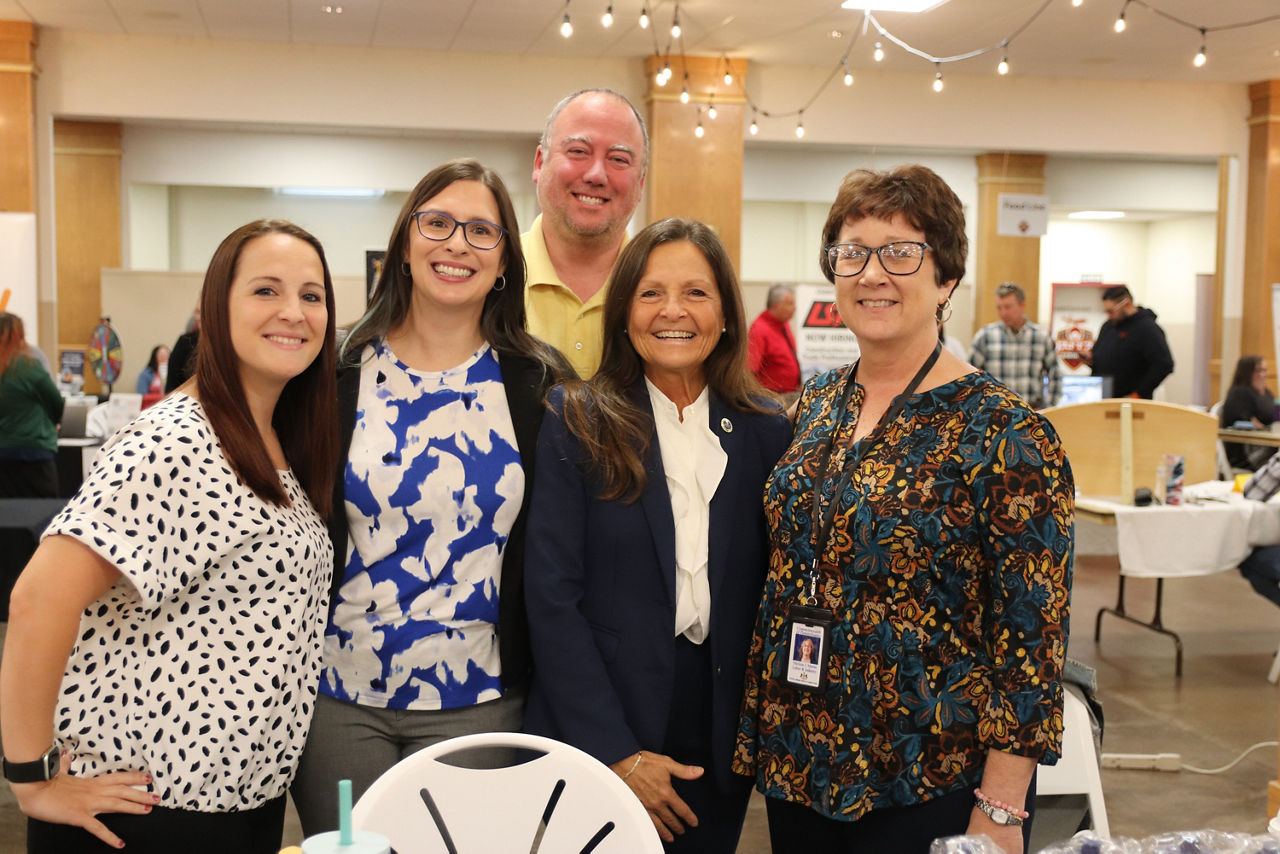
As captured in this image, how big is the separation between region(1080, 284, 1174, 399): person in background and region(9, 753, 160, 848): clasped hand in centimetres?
1010

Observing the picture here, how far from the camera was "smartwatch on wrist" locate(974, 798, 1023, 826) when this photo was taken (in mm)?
1683

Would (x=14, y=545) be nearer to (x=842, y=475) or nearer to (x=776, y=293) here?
(x=842, y=475)

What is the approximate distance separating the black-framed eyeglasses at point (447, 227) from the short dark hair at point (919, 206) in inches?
25.7

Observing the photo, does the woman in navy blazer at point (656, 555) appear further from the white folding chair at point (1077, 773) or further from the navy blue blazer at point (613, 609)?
the white folding chair at point (1077, 773)

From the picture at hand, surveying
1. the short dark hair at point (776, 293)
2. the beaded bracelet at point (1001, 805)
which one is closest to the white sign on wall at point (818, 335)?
the short dark hair at point (776, 293)

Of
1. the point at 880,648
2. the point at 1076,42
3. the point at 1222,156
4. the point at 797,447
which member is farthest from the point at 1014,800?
the point at 1222,156

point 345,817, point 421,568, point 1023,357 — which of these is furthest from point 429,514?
point 1023,357

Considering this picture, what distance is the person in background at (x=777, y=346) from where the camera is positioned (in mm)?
9330

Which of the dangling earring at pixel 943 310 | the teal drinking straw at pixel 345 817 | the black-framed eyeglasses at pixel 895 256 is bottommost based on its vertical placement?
the teal drinking straw at pixel 345 817

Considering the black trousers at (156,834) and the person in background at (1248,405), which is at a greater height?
the person in background at (1248,405)

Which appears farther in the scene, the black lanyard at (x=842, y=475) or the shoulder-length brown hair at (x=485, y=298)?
the shoulder-length brown hair at (x=485, y=298)

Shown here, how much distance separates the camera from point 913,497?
1706 millimetres

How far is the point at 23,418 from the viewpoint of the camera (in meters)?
6.74

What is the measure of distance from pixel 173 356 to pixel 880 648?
3224mm
